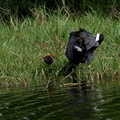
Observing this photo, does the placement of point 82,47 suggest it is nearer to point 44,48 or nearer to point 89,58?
point 89,58

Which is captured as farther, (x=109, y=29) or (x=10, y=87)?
(x=109, y=29)

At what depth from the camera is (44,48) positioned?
948 cm

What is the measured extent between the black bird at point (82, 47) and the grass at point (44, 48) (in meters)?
0.24

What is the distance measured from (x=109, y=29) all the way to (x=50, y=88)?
3.71m

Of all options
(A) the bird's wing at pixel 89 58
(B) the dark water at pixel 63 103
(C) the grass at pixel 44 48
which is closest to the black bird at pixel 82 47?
(A) the bird's wing at pixel 89 58

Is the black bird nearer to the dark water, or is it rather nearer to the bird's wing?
the bird's wing

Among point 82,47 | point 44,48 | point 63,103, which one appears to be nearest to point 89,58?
point 82,47

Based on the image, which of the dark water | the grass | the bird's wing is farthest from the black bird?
the dark water

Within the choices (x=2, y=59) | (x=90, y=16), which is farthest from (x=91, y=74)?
(x=90, y=16)

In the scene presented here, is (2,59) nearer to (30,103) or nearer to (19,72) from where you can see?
(19,72)

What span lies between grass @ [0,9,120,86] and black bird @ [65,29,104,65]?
243 mm

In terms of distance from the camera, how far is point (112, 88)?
6.55m

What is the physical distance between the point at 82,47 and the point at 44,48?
164cm

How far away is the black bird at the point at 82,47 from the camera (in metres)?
8.02
